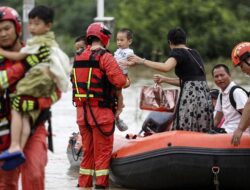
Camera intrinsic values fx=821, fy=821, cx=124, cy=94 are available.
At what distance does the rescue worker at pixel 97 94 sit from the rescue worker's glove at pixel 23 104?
2413 mm

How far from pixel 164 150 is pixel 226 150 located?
620mm

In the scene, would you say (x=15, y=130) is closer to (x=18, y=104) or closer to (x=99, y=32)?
(x=18, y=104)

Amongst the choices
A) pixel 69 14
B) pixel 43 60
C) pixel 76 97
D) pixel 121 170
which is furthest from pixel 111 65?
pixel 69 14

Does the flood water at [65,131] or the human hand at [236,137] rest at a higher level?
the human hand at [236,137]

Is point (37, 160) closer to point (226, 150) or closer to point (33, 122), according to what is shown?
point (33, 122)

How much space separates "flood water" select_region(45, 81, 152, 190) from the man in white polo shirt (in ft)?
4.64

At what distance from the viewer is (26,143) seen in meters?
5.97

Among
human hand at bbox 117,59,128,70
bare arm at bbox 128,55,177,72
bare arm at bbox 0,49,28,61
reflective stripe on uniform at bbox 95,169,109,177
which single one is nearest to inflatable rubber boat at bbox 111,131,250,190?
reflective stripe on uniform at bbox 95,169,109,177

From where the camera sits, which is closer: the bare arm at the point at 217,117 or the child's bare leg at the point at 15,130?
the child's bare leg at the point at 15,130

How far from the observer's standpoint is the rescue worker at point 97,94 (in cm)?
837

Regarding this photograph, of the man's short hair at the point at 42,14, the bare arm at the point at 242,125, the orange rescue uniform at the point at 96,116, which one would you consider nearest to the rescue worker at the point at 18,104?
the man's short hair at the point at 42,14

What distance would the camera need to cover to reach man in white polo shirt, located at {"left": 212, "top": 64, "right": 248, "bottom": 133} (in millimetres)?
8414

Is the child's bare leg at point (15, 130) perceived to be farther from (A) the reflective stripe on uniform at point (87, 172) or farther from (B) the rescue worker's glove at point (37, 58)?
(A) the reflective stripe on uniform at point (87, 172)

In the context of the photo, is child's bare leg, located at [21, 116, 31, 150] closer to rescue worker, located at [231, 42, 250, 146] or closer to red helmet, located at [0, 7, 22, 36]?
red helmet, located at [0, 7, 22, 36]
